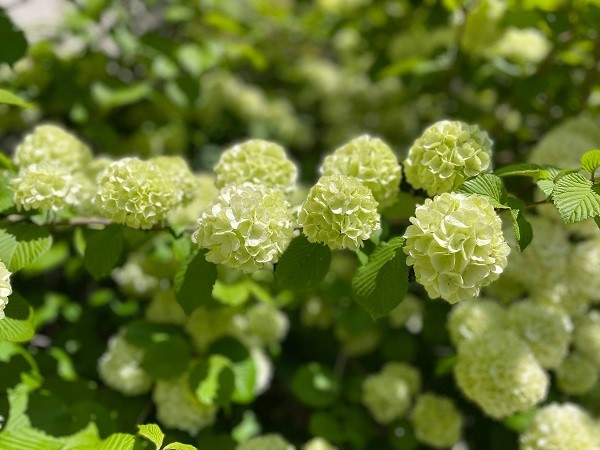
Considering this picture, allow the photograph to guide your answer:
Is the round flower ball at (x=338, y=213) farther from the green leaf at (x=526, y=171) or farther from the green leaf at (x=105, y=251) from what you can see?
the green leaf at (x=105, y=251)

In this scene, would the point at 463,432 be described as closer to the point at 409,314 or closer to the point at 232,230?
the point at 409,314

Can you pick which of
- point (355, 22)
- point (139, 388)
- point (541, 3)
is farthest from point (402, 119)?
point (139, 388)

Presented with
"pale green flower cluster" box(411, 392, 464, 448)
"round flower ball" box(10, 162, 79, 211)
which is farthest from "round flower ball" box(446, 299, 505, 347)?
"round flower ball" box(10, 162, 79, 211)

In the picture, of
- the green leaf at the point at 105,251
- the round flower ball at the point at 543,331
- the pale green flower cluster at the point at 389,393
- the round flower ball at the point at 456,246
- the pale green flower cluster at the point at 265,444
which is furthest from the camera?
the pale green flower cluster at the point at 389,393

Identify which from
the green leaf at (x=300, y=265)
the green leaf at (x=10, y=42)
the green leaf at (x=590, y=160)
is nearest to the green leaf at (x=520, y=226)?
the green leaf at (x=590, y=160)

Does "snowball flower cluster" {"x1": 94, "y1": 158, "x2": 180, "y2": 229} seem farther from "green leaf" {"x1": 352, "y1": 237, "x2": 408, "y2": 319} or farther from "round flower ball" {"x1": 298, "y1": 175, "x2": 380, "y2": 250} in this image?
"green leaf" {"x1": 352, "y1": 237, "x2": 408, "y2": 319}

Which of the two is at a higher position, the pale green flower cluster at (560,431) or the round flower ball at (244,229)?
the round flower ball at (244,229)
